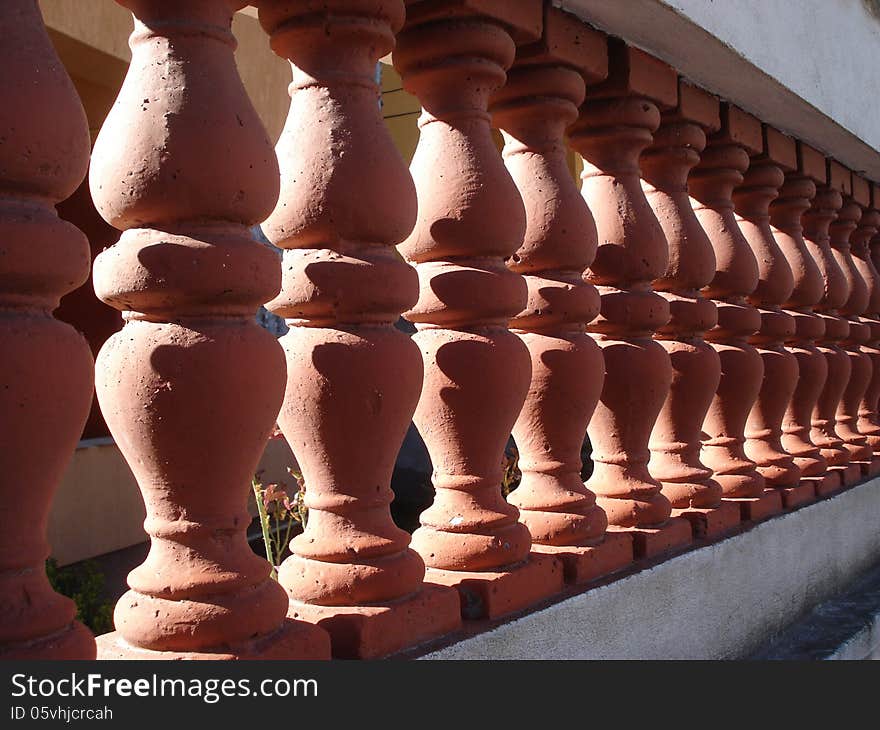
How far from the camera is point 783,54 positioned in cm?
272

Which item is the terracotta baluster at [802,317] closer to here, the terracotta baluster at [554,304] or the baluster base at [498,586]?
the terracotta baluster at [554,304]

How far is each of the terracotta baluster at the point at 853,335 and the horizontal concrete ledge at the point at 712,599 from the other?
271mm

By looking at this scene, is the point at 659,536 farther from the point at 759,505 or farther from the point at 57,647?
the point at 57,647

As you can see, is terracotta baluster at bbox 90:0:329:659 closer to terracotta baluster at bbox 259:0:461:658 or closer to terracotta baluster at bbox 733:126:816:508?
terracotta baluster at bbox 259:0:461:658

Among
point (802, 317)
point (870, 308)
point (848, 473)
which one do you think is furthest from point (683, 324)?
point (870, 308)

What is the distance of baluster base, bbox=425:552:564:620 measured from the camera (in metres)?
1.78

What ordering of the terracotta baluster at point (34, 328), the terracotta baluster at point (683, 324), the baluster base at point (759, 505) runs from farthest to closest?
the baluster base at point (759, 505) → the terracotta baluster at point (683, 324) → the terracotta baluster at point (34, 328)

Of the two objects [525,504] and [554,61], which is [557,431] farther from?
[554,61]

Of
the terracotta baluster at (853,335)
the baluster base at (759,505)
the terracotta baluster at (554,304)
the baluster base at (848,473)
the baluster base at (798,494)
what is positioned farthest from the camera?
the terracotta baluster at (853,335)

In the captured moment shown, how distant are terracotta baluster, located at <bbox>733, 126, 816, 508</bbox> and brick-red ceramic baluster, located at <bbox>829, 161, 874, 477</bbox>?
30.3 inches

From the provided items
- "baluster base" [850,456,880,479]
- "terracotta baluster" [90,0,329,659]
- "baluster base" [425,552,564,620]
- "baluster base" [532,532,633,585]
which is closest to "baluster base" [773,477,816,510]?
"baluster base" [850,456,880,479]

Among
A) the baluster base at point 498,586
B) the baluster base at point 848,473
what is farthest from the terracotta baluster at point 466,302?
the baluster base at point 848,473

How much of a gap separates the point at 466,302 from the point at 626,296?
2.15ft

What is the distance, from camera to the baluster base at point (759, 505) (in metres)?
2.82
